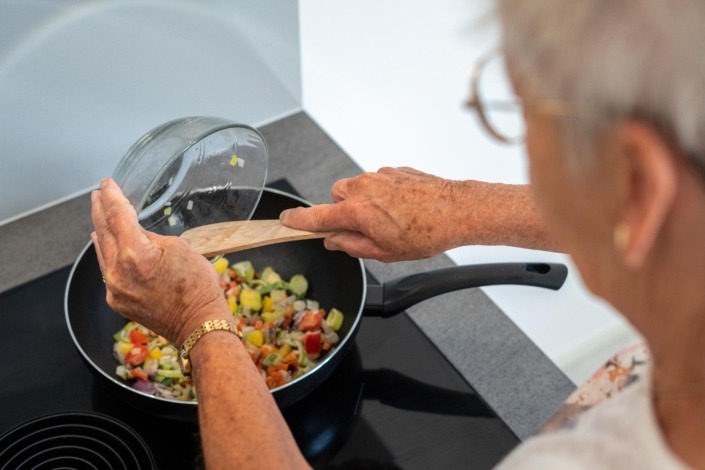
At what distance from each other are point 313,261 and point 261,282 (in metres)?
0.09

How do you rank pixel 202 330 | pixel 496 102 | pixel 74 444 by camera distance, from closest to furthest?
pixel 496 102, pixel 202 330, pixel 74 444

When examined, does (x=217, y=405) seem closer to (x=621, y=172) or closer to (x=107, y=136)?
(x=621, y=172)

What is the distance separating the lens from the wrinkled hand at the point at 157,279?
88 cm

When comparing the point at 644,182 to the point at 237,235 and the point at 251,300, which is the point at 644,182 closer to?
the point at 237,235

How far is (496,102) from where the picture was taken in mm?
579

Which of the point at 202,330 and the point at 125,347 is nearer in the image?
the point at 202,330

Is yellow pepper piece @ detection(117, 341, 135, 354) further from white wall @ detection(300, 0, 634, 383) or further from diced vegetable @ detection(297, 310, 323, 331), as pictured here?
white wall @ detection(300, 0, 634, 383)

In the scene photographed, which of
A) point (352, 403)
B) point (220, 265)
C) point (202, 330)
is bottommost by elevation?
point (352, 403)

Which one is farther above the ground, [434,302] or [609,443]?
[609,443]

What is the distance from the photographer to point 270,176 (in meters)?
1.38

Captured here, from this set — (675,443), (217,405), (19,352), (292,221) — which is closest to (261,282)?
(292,221)

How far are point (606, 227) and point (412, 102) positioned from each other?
1083 mm

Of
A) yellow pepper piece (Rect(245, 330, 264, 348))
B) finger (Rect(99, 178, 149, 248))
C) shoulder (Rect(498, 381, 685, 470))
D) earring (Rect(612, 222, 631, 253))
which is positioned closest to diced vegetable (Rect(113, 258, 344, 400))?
yellow pepper piece (Rect(245, 330, 264, 348))

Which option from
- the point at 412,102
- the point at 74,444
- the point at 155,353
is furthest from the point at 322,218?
the point at 412,102
